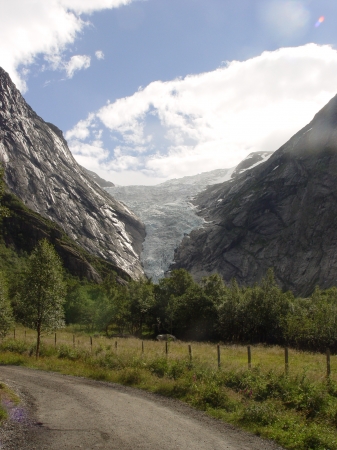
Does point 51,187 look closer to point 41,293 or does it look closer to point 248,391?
point 41,293

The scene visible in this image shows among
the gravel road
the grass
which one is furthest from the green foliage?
the gravel road

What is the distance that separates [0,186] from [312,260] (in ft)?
451

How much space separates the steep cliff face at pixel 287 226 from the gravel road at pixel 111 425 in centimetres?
12085

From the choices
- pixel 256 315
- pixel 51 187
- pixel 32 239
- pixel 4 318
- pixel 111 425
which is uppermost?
pixel 51 187

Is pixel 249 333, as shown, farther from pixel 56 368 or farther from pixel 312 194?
pixel 312 194

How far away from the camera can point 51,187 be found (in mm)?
176625

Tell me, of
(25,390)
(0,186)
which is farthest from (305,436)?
(0,186)

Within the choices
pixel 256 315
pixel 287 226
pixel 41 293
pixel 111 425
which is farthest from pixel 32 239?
pixel 111 425

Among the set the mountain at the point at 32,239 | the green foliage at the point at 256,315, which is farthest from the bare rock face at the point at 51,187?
the green foliage at the point at 256,315

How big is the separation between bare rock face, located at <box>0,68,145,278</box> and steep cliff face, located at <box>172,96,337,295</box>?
1274 inches

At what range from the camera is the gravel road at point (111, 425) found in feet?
33.3

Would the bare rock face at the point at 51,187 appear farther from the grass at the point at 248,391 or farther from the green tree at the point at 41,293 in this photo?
the grass at the point at 248,391

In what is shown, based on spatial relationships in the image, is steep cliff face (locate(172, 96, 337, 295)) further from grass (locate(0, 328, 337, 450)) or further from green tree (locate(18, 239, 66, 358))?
grass (locate(0, 328, 337, 450))

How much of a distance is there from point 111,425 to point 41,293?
21643mm
